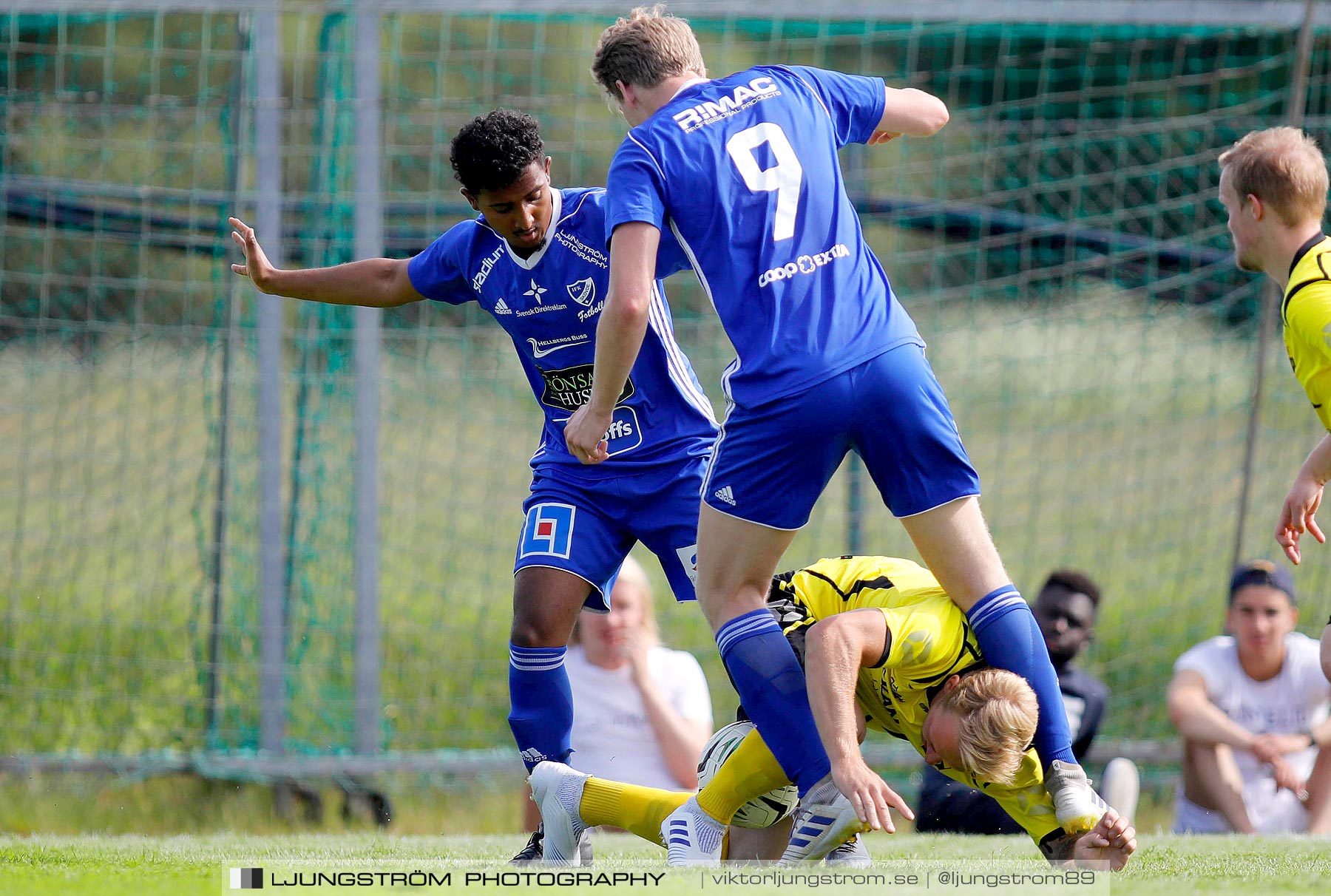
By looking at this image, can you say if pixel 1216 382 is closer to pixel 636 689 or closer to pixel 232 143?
pixel 636 689

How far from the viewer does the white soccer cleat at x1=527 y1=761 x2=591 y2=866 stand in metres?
3.63

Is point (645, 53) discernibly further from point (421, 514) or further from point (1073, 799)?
point (421, 514)

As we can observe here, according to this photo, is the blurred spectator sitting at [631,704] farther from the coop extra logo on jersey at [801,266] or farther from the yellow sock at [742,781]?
the coop extra logo on jersey at [801,266]

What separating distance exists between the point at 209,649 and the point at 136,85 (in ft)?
16.9

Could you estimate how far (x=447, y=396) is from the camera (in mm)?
7320

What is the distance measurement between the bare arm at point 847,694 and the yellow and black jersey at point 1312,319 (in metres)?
1.23

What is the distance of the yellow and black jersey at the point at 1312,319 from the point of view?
331cm

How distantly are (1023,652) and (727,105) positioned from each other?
4.79ft

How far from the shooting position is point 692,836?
3.41m

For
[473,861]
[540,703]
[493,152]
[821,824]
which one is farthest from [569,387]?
[821,824]

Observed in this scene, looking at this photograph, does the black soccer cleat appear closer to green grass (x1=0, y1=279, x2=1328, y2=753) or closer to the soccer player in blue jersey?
the soccer player in blue jersey

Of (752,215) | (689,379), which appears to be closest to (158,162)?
(689,379)

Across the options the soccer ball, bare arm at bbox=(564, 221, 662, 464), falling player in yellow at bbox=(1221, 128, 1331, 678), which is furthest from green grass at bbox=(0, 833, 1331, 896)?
bare arm at bbox=(564, 221, 662, 464)

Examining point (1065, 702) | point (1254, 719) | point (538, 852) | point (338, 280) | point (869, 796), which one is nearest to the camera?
point (869, 796)
